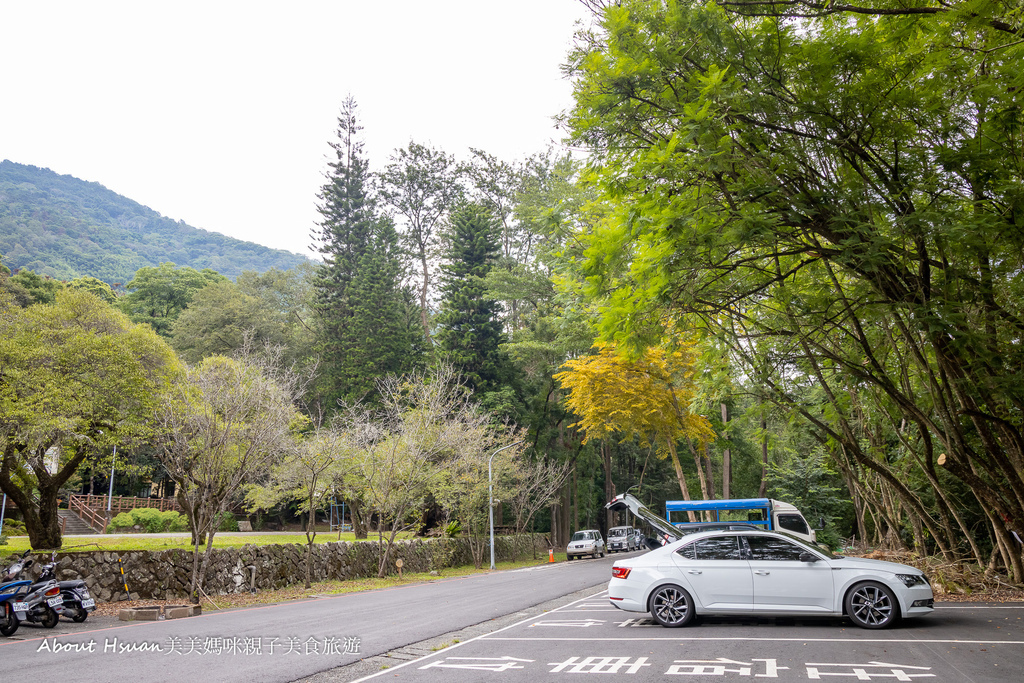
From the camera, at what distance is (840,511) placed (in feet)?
105

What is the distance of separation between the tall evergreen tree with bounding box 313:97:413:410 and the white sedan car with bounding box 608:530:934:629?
1304 inches

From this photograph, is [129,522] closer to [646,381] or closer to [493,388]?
[493,388]

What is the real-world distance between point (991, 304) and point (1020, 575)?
6304 mm

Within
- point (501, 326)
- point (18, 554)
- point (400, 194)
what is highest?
point (400, 194)

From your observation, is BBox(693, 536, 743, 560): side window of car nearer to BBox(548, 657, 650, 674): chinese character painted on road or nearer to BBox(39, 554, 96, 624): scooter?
BBox(548, 657, 650, 674): chinese character painted on road

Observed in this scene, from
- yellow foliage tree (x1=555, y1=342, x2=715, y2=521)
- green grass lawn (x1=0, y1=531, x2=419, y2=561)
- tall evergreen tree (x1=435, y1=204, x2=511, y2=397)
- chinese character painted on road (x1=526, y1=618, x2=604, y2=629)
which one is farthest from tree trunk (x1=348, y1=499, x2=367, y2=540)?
chinese character painted on road (x1=526, y1=618, x2=604, y2=629)

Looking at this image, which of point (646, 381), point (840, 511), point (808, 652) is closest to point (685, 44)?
point (808, 652)

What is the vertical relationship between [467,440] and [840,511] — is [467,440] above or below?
above

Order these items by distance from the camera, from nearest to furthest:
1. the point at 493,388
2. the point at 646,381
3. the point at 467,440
Result: the point at 646,381 < the point at 467,440 < the point at 493,388

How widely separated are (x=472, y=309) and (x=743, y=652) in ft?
112

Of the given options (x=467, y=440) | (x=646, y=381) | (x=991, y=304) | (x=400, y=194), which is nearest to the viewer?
(x=991, y=304)

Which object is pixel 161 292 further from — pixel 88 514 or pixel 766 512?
pixel 766 512

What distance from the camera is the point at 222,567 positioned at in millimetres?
17109

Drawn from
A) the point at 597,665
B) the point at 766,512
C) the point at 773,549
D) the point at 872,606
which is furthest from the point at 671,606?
the point at 766,512
